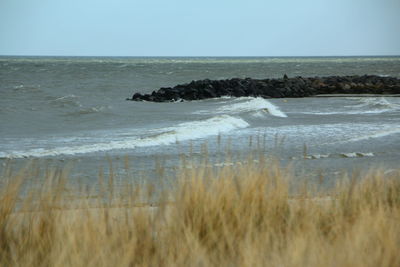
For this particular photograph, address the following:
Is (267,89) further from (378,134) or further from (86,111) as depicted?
(378,134)

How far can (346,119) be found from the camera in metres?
19.7

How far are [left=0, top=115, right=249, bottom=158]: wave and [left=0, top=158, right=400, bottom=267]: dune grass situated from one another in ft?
14.7

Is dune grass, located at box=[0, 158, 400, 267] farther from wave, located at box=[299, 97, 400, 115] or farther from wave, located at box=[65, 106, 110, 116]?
wave, located at box=[65, 106, 110, 116]

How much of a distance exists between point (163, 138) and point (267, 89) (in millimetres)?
20658

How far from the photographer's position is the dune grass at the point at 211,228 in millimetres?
4398

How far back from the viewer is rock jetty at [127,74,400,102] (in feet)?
108

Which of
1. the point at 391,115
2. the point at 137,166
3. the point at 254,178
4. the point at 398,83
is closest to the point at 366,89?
the point at 398,83

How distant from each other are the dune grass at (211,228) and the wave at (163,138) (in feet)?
14.7

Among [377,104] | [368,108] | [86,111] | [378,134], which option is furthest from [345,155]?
[377,104]

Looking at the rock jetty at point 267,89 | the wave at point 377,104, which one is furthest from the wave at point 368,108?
the rock jetty at point 267,89

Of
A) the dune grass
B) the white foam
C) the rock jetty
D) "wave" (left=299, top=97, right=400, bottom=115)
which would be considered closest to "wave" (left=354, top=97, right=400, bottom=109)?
"wave" (left=299, top=97, right=400, bottom=115)

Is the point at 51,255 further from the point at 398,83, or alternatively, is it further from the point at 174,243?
the point at 398,83

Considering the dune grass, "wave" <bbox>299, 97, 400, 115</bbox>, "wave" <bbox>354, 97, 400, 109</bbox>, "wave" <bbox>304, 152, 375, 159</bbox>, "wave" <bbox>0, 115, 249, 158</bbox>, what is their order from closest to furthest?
the dune grass, "wave" <bbox>304, 152, 375, 159</bbox>, "wave" <bbox>0, 115, 249, 158</bbox>, "wave" <bbox>299, 97, 400, 115</bbox>, "wave" <bbox>354, 97, 400, 109</bbox>

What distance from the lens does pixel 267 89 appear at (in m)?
35.1
